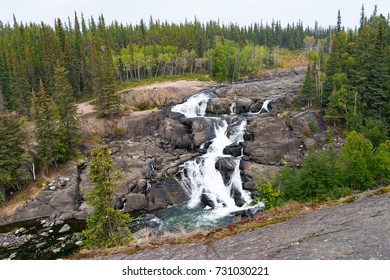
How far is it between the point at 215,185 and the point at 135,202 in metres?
9.78

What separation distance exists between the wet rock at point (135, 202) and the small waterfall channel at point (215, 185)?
3.08 meters

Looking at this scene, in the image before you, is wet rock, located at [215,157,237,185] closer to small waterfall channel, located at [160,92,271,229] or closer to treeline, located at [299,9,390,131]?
small waterfall channel, located at [160,92,271,229]

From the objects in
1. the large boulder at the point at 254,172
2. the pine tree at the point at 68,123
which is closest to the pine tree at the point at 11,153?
the pine tree at the point at 68,123

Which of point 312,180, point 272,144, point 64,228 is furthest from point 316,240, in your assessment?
point 272,144

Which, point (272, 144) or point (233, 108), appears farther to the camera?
point (233, 108)

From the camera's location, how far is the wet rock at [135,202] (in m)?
33.4

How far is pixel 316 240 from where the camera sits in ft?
25.8

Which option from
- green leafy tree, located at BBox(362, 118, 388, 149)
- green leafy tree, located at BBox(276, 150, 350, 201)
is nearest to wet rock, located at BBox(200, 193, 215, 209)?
green leafy tree, located at BBox(276, 150, 350, 201)

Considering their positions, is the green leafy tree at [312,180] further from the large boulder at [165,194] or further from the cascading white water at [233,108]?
the cascading white water at [233,108]

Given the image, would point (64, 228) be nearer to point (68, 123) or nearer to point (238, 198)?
point (68, 123)

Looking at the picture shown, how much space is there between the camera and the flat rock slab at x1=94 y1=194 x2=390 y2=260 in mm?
7102

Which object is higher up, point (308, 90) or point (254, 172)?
point (308, 90)

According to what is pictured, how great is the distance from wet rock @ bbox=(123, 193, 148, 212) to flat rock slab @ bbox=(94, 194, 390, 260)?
24693 mm

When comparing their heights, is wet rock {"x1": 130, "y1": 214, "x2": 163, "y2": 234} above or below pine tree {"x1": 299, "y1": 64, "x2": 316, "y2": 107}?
below
